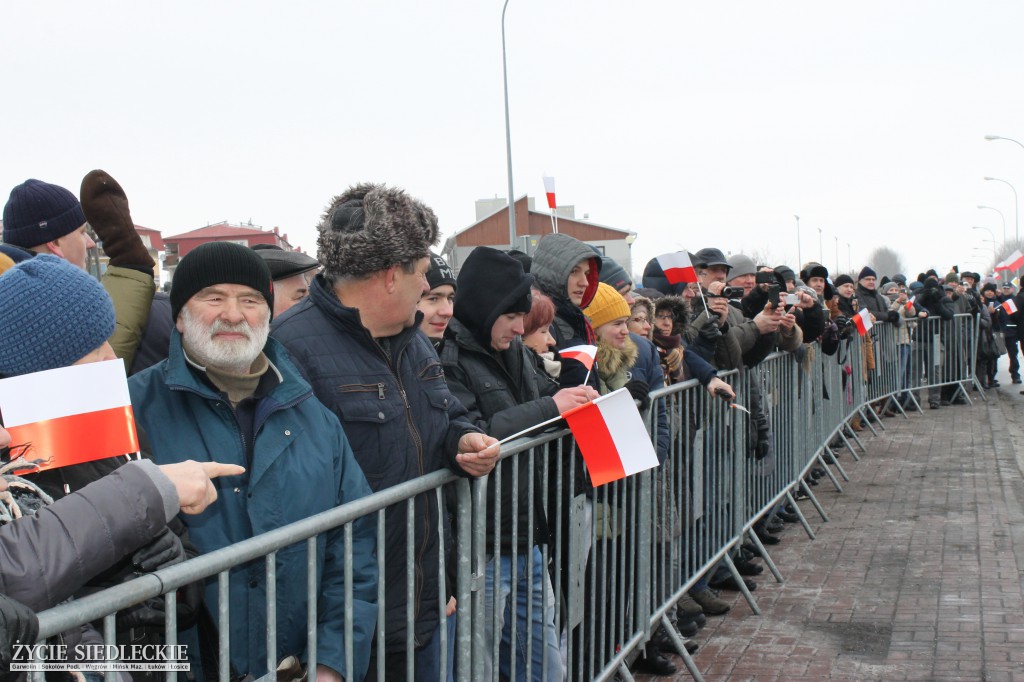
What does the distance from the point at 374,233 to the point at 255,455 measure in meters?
0.90

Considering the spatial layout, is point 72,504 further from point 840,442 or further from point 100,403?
point 840,442

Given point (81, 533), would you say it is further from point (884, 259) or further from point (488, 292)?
point (884, 259)

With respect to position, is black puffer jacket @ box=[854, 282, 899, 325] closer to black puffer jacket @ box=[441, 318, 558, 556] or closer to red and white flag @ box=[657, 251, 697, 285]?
red and white flag @ box=[657, 251, 697, 285]

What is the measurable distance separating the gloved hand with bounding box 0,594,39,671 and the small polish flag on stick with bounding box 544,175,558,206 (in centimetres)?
779

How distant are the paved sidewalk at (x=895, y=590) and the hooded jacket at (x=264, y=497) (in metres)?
3.16

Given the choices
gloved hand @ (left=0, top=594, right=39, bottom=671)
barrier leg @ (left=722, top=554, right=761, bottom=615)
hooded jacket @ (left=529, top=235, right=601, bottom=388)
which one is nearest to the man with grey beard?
gloved hand @ (left=0, top=594, right=39, bottom=671)

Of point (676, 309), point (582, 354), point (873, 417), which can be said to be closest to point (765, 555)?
point (676, 309)

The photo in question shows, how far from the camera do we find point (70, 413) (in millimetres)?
2088

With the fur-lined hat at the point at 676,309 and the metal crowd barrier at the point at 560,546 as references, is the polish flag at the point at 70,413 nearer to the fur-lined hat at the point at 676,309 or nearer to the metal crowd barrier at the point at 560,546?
the metal crowd barrier at the point at 560,546

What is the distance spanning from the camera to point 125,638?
210cm

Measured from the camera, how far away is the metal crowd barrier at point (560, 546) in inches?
92.7

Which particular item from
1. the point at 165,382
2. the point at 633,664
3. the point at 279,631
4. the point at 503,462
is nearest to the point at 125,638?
the point at 279,631

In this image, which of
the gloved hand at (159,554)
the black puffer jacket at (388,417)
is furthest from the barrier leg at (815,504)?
the gloved hand at (159,554)

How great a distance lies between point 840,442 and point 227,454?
1157cm
